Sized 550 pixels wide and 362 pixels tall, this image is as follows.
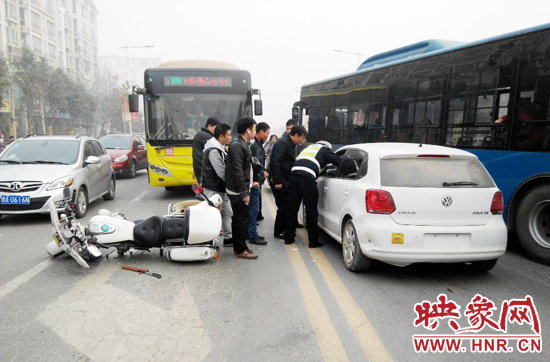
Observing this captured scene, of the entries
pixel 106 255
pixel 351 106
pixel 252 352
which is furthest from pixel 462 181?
pixel 351 106

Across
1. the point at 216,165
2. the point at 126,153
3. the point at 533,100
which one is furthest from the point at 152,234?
the point at 126,153

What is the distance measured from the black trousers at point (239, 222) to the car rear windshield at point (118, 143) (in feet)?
38.0

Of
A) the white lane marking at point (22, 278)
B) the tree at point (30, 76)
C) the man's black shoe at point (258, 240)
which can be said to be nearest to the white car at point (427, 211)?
the man's black shoe at point (258, 240)

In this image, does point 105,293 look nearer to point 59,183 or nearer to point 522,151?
point 59,183

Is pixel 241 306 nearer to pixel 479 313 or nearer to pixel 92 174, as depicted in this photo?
pixel 479 313

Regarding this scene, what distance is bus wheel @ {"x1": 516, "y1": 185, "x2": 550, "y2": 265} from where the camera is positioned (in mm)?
5406

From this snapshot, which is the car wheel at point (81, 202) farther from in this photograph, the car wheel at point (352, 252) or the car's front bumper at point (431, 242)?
the car's front bumper at point (431, 242)

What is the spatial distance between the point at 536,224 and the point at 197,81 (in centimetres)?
783

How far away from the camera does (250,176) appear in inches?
231

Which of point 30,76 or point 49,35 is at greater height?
point 49,35

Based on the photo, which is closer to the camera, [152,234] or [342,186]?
[152,234]

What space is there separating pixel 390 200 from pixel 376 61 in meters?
7.70

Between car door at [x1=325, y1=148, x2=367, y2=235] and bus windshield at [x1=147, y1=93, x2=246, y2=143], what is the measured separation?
16.9 ft

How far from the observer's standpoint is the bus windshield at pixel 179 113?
33.5 feet
